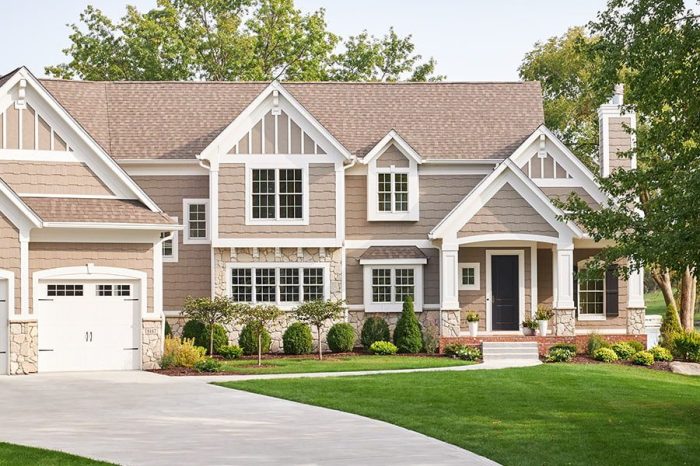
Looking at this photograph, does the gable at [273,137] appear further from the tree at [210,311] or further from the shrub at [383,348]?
the shrub at [383,348]

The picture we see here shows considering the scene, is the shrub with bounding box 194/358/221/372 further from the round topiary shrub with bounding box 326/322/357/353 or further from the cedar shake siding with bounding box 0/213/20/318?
the round topiary shrub with bounding box 326/322/357/353

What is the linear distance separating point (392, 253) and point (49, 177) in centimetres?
1055

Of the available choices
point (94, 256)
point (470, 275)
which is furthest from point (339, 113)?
point (94, 256)

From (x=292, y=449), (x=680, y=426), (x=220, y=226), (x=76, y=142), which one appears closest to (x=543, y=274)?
(x=220, y=226)

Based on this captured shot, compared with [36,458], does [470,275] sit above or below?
above

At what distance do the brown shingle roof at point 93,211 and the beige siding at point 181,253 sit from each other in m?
5.23

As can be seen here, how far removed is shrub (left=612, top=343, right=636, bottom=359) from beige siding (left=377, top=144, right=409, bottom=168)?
8176mm

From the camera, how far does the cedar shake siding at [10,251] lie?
2733 cm

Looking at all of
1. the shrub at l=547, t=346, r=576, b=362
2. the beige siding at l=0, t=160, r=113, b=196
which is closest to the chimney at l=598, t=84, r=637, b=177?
the shrub at l=547, t=346, r=576, b=362

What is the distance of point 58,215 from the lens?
91.0 ft

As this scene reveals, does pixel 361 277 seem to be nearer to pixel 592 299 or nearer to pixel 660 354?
pixel 592 299

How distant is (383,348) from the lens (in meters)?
32.3

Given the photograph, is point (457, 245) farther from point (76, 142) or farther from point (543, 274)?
point (76, 142)

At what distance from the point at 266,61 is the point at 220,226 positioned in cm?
1825
